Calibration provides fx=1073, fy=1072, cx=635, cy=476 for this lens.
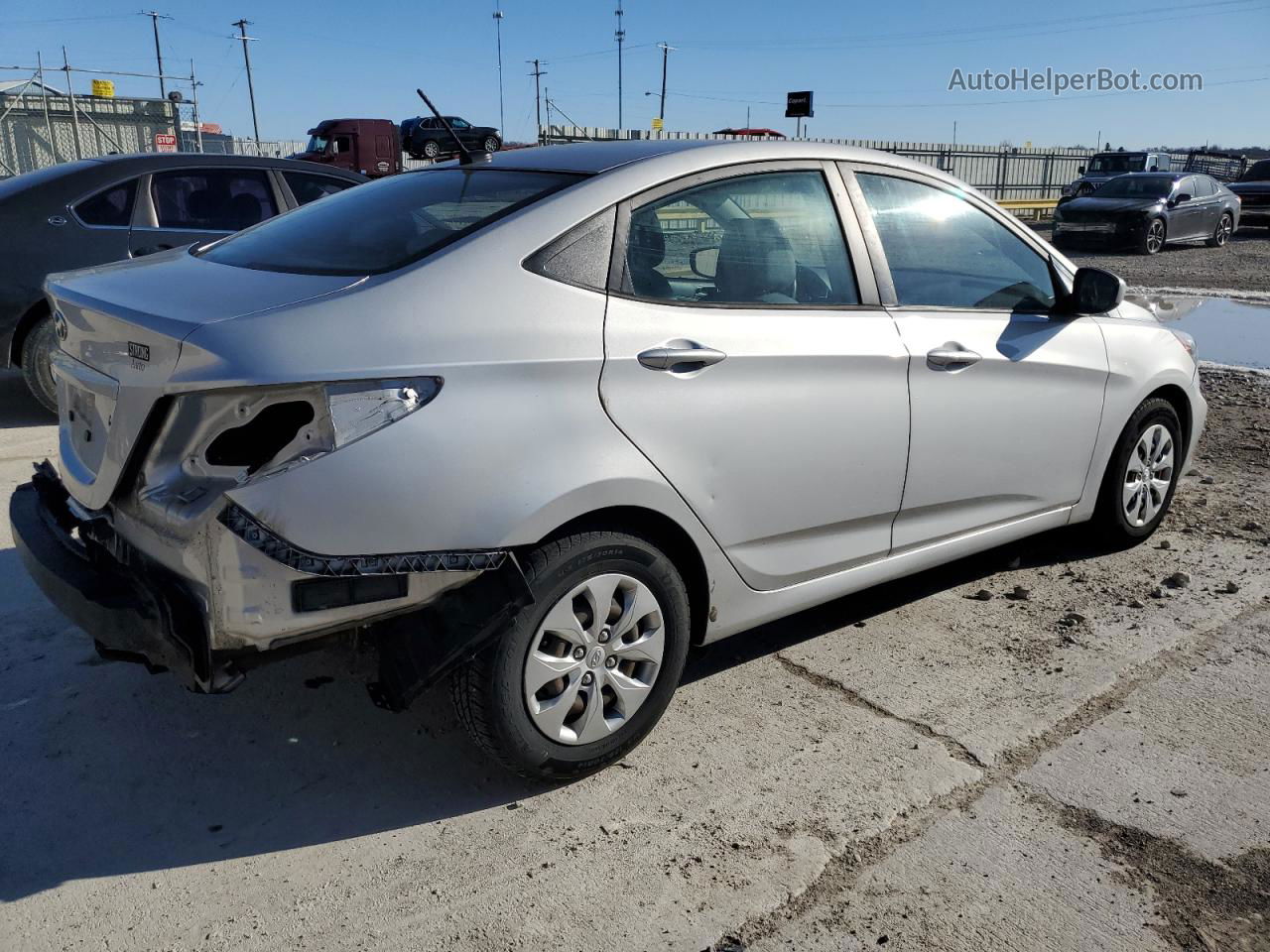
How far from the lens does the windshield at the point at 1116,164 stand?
26938 mm

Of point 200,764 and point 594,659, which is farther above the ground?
point 594,659

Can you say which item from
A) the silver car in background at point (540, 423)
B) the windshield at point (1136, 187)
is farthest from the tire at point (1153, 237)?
the silver car in background at point (540, 423)

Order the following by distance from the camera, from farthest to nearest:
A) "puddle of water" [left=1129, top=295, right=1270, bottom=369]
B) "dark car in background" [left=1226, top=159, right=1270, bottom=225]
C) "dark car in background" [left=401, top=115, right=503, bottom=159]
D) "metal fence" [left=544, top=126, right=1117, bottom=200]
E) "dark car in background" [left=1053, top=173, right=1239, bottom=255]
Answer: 1. "dark car in background" [left=401, top=115, right=503, bottom=159]
2. "metal fence" [left=544, top=126, right=1117, bottom=200]
3. "dark car in background" [left=1226, top=159, right=1270, bottom=225]
4. "dark car in background" [left=1053, top=173, right=1239, bottom=255]
5. "puddle of water" [left=1129, top=295, right=1270, bottom=369]

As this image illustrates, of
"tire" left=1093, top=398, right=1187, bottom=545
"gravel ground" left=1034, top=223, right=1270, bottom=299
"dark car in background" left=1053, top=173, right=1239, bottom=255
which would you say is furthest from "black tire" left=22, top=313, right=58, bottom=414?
"dark car in background" left=1053, top=173, right=1239, bottom=255

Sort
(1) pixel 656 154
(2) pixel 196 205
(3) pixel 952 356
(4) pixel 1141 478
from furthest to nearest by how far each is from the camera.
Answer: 1. (2) pixel 196 205
2. (4) pixel 1141 478
3. (3) pixel 952 356
4. (1) pixel 656 154

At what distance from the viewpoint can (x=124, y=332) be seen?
8.68 feet

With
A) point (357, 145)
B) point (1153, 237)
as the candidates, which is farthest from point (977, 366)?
point (357, 145)

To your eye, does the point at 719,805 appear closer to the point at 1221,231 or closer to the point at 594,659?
the point at 594,659

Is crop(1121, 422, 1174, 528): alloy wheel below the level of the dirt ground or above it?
above

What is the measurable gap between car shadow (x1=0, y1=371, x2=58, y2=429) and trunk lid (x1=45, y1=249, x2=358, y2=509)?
4025 millimetres

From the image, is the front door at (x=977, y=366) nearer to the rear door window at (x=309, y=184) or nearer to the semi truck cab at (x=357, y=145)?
the rear door window at (x=309, y=184)

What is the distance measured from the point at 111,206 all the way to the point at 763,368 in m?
5.29

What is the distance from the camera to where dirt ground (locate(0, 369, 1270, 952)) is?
246 cm

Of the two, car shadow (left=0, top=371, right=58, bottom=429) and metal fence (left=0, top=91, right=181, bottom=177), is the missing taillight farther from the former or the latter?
metal fence (left=0, top=91, right=181, bottom=177)
